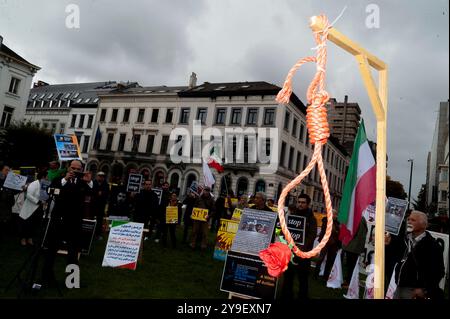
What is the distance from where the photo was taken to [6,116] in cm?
2911

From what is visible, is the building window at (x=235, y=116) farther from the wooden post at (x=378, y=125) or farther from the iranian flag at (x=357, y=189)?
the wooden post at (x=378, y=125)

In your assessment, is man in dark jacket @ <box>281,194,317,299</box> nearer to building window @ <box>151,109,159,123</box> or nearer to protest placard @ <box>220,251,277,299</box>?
protest placard @ <box>220,251,277,299</box>

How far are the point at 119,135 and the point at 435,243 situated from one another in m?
42.5

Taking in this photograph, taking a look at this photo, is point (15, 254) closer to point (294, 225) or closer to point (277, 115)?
point (294, 225)

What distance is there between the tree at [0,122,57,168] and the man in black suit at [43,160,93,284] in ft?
98.3

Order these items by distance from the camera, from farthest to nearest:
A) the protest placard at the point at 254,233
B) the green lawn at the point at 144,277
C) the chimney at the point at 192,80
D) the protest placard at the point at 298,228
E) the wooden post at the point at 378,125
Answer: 1. the chimney at the point at 192,80
2. the protest placard at the point at 298,228
3. the protest placard at the point at 254,233
4. the green lawn at the point at 144,277
5. the wooden post at the point at 378,125

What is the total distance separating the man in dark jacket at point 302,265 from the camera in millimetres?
5465

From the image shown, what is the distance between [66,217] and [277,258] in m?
4.42

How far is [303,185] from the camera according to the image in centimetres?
4125

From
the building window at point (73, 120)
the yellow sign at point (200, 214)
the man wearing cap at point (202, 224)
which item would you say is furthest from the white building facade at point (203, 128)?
the yellow sign at point (200, 214)

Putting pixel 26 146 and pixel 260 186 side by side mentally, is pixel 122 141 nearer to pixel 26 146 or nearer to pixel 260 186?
pixel 26 146

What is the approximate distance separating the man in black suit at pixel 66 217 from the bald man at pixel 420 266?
15.0 feet

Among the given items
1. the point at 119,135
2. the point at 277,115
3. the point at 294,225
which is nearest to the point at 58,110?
the point at 119,135

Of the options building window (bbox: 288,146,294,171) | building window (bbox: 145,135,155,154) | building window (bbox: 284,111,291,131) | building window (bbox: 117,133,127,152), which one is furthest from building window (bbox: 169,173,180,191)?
building window (bbox: 284,111,291,131)
